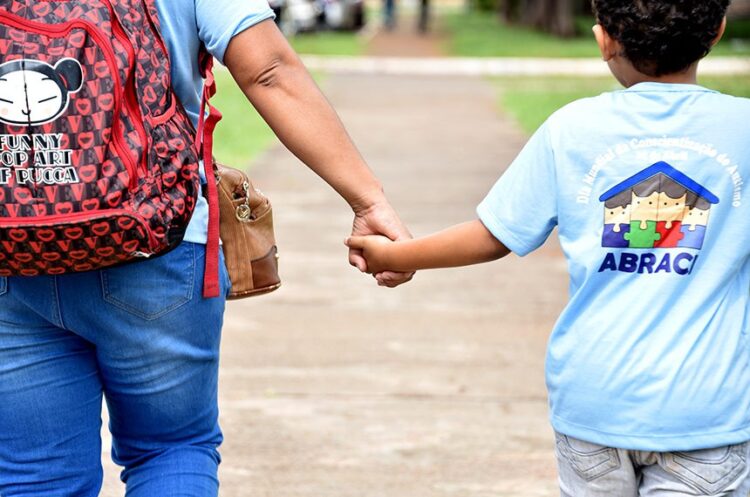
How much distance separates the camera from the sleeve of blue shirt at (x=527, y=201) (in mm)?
2422

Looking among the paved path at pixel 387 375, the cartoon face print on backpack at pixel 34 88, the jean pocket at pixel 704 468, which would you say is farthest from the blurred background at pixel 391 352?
the cartoon face print on backpack at pixel 34 88

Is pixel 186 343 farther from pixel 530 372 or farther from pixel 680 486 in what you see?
pixel 530 372

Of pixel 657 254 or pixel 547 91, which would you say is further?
pixel 547 91

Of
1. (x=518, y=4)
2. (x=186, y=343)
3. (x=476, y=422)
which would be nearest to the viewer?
(x=186, y=343)

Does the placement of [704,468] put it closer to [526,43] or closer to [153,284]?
[153,284]

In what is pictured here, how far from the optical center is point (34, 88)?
2215 millimetres

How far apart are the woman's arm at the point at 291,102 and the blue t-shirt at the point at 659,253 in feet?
1.63

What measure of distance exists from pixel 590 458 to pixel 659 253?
430 mm

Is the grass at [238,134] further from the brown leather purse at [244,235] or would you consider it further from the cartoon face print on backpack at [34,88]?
the cartoon face print on backpack at [34,88]

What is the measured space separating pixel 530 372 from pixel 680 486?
2.89 meters

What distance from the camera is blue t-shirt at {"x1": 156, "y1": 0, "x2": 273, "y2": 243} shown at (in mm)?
2436

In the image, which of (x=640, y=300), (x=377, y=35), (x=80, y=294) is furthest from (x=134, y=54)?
(x=377, y=35)

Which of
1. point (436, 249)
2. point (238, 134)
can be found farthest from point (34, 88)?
point (238, 134)

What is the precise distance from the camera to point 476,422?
466 cm
